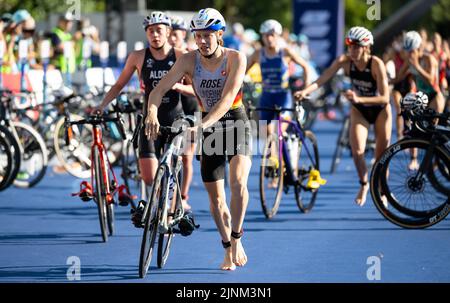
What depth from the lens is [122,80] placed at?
11.0m

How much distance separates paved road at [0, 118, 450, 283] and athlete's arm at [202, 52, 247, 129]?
121cm

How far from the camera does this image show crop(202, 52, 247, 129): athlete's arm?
345 inches

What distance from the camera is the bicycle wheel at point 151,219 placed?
28.0 feet

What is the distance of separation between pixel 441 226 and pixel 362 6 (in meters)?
55.8

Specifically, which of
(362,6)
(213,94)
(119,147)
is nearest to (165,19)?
(213,94)

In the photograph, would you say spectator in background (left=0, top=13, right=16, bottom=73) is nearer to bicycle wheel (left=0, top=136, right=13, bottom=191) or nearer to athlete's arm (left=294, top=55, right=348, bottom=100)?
bicycle wheel (left=0, top=136, right=13, bottom=191)

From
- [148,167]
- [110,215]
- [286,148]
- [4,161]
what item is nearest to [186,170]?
[286,148]

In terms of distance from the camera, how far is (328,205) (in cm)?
1371

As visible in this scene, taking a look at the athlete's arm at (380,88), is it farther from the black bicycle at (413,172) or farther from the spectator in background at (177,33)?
the spectator in background at (177,33)

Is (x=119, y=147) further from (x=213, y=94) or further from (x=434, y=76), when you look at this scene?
(x=213, y=94)

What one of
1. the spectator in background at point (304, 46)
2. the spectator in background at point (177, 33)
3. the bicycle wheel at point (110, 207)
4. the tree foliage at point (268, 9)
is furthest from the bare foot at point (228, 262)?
the tree foliage at point (268, 9)

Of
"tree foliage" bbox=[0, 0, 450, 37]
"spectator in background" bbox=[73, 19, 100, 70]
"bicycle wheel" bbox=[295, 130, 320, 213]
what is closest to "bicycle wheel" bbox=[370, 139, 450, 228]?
"bicycle wheel" bbox=[295, 130, 320, 213]
